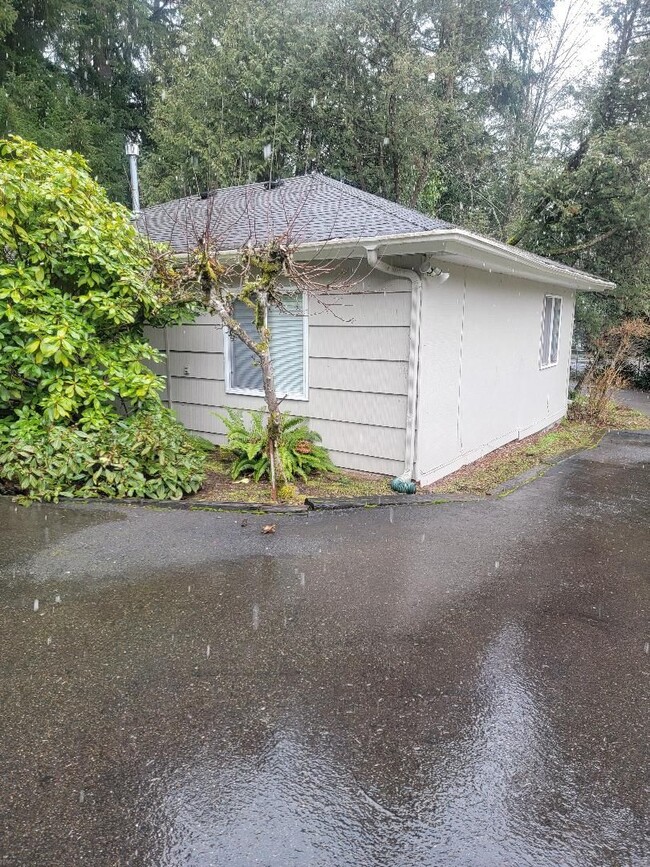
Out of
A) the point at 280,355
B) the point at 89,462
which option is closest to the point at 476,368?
the point at 280,355

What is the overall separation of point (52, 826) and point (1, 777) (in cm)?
35

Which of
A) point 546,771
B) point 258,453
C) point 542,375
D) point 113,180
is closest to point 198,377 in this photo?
point 258,453

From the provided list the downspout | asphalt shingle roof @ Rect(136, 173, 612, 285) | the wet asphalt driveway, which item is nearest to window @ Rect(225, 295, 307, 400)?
asphalt shingle roof @ Rect(136, 173, 612, 285)

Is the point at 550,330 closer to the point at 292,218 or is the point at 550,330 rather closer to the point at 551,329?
the point at 551,329

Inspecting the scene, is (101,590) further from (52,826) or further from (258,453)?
(258,453)

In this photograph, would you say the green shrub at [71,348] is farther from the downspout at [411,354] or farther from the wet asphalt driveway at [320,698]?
the downspout at [411,354]

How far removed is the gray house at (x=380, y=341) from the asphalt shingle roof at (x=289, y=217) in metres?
0.03

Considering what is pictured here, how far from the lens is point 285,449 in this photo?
20.2 feet

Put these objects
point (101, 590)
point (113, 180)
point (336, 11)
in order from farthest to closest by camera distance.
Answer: point (113, 180), point (336, 11), point (101, 590)

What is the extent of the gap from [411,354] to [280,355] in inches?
71.8

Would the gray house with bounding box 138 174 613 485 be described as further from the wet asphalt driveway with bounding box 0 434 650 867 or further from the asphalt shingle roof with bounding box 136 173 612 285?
the wet asphalt driveway with bounding box 0 434 650 867

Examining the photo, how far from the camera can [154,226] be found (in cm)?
876

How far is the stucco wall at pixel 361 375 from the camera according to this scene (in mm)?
5926

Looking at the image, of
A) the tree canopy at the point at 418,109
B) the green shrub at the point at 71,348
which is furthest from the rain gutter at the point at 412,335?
the tree canopy at the point at 418,109
